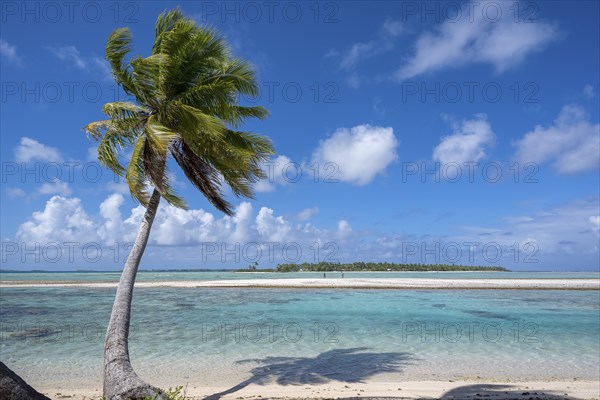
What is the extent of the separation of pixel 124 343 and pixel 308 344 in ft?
32.2

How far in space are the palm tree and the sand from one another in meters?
A: 2.96

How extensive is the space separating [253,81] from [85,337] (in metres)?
15.0

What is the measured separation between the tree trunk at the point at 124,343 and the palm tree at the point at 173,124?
2cm

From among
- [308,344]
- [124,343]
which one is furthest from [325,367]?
[124,343]

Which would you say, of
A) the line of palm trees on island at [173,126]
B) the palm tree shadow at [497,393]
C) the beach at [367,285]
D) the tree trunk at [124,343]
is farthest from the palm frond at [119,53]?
the beach at [367,285]

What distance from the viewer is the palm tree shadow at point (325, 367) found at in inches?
492

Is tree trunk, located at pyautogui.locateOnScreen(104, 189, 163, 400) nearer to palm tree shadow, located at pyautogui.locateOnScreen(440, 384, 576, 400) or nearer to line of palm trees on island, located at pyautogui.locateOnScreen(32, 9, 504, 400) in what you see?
line of palm trees on island, located at pyautogui.locateOnScreen(32, 9, 504, 400)

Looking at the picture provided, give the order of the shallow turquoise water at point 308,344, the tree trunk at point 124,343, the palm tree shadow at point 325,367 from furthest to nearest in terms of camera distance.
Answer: the shallow turquoise water at point 308,344 → the palm tree shadow at point 325,367 → the tree trunk at point 124,343

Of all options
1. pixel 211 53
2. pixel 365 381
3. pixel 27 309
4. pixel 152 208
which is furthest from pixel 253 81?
pixel 27 309

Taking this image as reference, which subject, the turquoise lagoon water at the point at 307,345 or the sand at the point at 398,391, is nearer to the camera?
the sand at the point at 398,391

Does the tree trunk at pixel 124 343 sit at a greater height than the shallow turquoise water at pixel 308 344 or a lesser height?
greater

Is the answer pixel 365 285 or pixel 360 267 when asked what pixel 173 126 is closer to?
pixel 365 285

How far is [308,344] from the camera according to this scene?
17.8 metres

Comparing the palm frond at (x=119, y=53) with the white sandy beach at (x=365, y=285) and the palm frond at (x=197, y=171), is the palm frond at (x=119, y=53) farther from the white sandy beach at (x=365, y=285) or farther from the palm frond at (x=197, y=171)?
the white sandy beach at (x=365, y=285)
